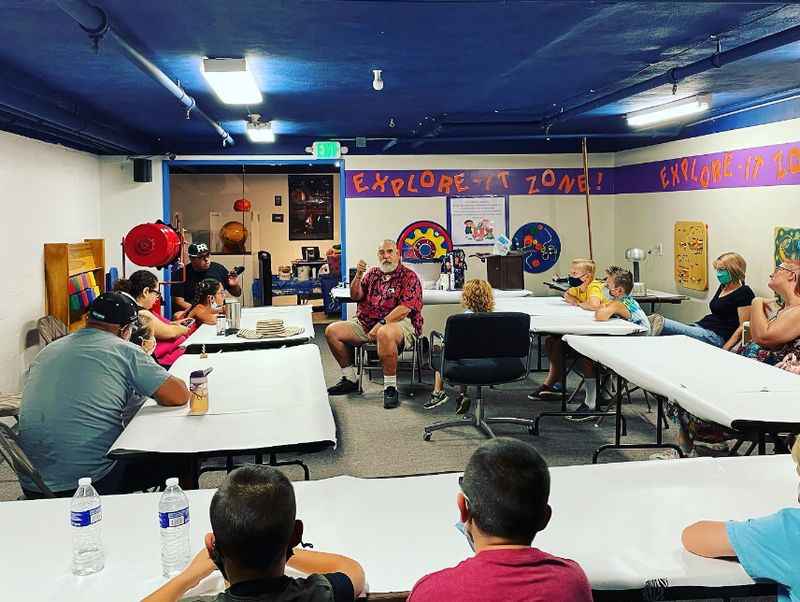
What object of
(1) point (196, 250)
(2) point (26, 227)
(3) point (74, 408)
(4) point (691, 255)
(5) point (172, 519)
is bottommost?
(5) point (172, 519)

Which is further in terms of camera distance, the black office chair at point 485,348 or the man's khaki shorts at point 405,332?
the man's khaki shorts at point 405,332

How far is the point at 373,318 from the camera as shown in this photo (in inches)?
278

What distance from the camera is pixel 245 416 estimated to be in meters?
3.46

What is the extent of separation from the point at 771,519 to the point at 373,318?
5.26 meters

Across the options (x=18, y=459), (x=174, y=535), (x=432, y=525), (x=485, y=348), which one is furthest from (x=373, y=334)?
(x=174, y=535)

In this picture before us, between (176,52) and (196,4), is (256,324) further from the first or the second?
(196,4)

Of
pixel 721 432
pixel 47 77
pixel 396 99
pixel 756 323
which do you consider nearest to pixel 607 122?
pixel 396 99

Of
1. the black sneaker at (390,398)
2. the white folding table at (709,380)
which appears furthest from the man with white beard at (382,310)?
the white folding table at (709,380)

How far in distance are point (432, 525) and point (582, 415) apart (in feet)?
12.9

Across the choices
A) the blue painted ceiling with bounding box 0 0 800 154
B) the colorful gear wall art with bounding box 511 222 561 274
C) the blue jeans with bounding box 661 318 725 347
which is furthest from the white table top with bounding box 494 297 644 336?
the colorful gear wall art with bounding box 511 222 561 274

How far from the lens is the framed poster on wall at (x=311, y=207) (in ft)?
46.2

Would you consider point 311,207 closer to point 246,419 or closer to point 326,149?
point 326,149

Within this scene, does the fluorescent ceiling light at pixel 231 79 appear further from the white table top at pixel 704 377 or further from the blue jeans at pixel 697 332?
the blue jeans at pixel 697 332

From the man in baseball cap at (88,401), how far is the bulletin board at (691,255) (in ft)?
20.7
